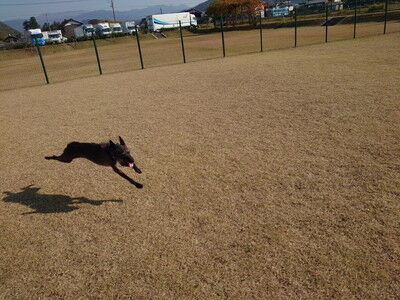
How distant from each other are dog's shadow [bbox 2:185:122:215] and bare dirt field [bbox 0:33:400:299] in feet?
0.10

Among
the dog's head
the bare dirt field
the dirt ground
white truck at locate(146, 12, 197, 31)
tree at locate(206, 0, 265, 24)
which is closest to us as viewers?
the bare dirt field

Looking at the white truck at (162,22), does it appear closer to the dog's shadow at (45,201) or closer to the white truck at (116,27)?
the white truck at (116,27)

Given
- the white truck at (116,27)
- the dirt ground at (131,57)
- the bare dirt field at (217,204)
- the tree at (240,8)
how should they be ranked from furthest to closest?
the white truck at (116,27), the tree at (240,8), the dirt ground at (131,57), the bare dirt field at (217,204)

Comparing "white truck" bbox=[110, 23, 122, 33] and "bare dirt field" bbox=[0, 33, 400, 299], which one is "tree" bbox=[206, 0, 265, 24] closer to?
"white truck" bbox=[110, 23, 122, 33]

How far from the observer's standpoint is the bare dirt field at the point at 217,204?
3186 mm

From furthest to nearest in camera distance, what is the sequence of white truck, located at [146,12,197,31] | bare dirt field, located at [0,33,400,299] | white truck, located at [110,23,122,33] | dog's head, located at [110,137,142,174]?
white truck, located at [110,23,122,33] < white truck, located at [146,12,197,31] < dog's head, located at [110,137,142,174] < bare dirt field, located at [0,33,400,299]

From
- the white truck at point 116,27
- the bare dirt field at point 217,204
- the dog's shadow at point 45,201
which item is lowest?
the bare dirt field at point 217,204

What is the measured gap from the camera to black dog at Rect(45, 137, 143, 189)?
4.18 m

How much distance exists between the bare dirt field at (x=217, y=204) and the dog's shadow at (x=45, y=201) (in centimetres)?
3

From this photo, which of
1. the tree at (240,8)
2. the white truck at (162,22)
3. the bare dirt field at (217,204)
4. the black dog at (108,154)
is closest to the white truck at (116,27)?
the white truck at (162,22)

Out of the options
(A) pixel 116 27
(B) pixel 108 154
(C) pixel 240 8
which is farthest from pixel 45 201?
(A) pixel 116 27

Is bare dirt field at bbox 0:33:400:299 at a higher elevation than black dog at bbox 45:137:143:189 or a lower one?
lower

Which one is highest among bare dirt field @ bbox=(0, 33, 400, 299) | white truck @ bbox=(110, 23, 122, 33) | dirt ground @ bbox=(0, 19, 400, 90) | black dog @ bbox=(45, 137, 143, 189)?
white truck @ bbox=(110, 23, 122, 33)

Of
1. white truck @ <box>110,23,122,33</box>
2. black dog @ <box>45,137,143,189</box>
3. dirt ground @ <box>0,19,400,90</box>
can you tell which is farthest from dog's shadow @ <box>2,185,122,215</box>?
white truck @ <box>110,23,122,33</box>
